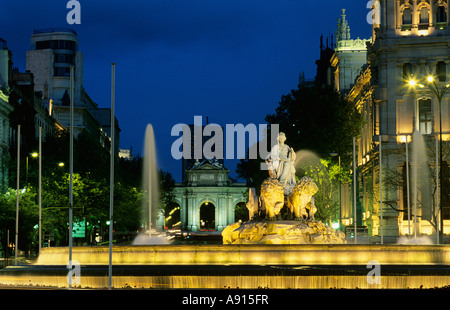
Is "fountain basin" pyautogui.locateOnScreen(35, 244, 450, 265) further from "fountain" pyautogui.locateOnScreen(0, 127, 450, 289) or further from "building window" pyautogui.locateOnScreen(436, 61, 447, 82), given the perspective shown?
"building window" pyautogui.locateOnScreen(436, 61, 447, 82)

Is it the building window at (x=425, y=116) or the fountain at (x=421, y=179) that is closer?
the fountain at (x=421, y=179)

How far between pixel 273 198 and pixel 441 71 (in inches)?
1654

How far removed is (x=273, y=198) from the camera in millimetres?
37906

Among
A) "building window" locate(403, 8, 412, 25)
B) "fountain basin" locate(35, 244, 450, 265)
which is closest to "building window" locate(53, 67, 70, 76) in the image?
"building window" locate(403, 8, 412, 25)

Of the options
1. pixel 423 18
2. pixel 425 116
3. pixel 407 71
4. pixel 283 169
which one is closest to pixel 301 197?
pixel 283 169

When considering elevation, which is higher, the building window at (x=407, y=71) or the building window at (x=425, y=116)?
the building window at (x=407, y=71)

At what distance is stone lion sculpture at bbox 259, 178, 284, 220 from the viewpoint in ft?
124

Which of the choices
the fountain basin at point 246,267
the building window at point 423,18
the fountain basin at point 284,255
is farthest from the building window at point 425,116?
the fountain basin at point 246,267

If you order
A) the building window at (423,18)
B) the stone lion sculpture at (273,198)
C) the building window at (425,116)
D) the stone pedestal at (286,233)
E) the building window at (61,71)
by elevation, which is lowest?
the stone pedestal at (286,233)

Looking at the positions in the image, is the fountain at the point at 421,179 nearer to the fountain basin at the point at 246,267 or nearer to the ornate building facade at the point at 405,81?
the ornate building facade at the point at 405,81

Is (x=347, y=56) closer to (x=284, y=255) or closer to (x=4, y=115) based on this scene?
(x=4, y=115)

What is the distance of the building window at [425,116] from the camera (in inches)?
2997

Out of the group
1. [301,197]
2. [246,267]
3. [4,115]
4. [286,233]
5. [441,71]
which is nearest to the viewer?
[246,267]
